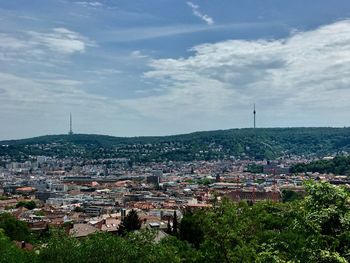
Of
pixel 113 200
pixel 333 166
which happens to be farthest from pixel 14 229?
pixel 333 166

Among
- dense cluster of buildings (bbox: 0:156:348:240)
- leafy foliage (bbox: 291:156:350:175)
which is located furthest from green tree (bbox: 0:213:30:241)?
leafy foliage (bbox: 291:156:350:175)

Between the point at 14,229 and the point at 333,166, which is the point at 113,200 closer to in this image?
the point at 14,229

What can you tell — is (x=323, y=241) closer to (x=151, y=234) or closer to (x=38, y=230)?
(x=151, y=234)

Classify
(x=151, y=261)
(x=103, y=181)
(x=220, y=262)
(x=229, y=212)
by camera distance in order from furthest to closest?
(x=103, y=181) → (x=151, y=261) → (x=229, y=212) → (x=220, y=262)

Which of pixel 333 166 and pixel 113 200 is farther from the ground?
pixel 333 166

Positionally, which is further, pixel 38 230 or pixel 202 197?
pixel 202 197

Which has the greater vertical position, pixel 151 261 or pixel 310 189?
pixel 310 189

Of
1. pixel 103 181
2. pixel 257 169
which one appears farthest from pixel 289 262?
pixel 257 169

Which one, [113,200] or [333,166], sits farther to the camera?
[333,166]

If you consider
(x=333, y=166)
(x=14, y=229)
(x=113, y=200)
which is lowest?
(x=113, y=200)

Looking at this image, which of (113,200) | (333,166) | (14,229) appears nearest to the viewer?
(14,229)

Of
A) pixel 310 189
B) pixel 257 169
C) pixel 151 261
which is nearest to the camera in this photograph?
pixel 310 189
